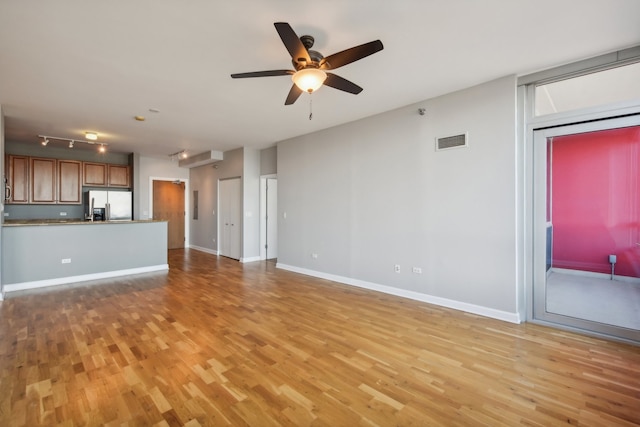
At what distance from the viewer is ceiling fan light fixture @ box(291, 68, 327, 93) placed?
7.68ft

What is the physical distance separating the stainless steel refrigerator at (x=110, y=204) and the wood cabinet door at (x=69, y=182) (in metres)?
0.22

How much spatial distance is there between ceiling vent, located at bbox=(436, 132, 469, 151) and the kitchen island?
543 cm

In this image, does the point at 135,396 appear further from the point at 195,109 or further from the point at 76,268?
the point at 76,268

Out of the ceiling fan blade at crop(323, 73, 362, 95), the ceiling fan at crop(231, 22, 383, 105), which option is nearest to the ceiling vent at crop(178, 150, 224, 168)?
the ceiling fan at crop(231, 22, 383, 105)

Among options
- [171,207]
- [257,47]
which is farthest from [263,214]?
[257,47]

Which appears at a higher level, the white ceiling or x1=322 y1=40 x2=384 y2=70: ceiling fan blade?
the white ceiling

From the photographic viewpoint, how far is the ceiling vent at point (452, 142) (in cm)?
360

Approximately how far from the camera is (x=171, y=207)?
8.78 m

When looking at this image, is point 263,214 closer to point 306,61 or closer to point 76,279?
point 76,279

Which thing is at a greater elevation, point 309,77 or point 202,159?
point 202,159

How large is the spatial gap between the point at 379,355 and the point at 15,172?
810 cm

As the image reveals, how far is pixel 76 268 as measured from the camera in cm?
508

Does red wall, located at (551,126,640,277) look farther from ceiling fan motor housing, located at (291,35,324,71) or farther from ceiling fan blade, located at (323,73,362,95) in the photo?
ceiling fan motor housing, located at (291,35,324,71)

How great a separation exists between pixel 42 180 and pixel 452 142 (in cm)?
829
